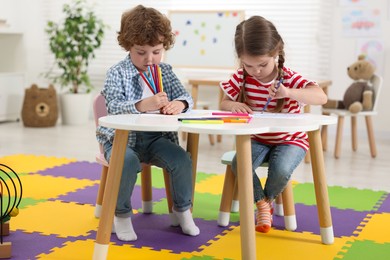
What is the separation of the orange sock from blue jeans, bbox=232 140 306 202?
1.0 inches

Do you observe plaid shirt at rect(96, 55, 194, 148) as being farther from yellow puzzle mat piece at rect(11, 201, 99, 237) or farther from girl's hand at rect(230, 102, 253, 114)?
yellow puzzle mat piece at rect(11, 201, 99, 237)

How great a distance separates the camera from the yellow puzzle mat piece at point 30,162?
3816 mm

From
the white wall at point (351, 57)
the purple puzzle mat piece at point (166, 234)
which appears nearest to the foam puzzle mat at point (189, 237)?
the purple puzzle mat piece at point (166, 234)

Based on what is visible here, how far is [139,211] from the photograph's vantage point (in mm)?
2840

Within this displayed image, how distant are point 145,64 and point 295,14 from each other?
3.31 m

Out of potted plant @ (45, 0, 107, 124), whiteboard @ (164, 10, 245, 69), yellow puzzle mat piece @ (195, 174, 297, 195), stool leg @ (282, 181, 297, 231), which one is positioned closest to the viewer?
stool leg @ (282, 181, 297, 231)

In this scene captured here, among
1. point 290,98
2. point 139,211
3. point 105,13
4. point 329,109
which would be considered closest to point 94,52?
point 105,13

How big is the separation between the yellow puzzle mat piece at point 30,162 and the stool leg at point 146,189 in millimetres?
1185

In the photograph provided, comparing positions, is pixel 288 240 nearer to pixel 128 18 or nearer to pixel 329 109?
pixel 128 18

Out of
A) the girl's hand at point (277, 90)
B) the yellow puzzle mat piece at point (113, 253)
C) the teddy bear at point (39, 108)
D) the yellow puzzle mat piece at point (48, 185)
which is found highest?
the girl's hand at point (277, 90)

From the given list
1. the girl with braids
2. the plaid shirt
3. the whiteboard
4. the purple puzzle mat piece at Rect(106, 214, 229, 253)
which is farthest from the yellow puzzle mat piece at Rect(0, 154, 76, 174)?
the whiteboard

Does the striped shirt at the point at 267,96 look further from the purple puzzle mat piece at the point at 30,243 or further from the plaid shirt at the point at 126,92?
the purple puzzle mat piece at the point at 30,243

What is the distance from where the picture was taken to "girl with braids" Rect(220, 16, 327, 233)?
2.35 m

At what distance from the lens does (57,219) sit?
2.68m
